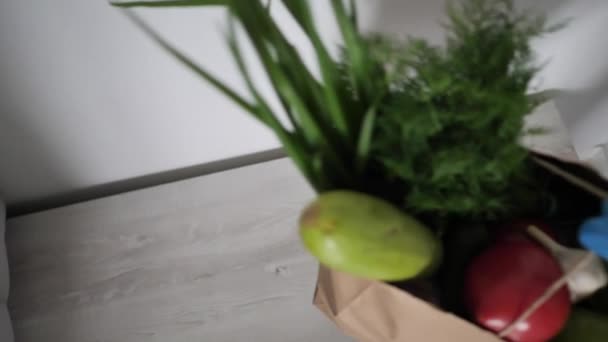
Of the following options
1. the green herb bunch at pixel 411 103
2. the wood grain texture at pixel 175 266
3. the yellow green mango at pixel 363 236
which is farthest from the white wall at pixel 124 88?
the yellow green mango at pixel 363 236

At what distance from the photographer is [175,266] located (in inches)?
31.0

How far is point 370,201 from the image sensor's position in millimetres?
417

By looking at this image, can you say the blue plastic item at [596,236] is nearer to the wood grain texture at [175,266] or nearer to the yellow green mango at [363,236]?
the yellow green mango at [363,236]

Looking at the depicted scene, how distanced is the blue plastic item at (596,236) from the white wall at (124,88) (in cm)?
38

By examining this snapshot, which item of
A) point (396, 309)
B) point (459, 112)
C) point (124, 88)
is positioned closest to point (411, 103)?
point (459, 112)

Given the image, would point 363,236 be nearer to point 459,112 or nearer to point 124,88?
point 459,112

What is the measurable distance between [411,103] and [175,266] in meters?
0.47

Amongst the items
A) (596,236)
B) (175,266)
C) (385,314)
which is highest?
(596,236)

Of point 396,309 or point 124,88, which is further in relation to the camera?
point 124,88

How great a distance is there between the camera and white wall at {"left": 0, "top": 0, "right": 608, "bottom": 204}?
2.18 ft

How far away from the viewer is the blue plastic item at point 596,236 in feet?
1.45

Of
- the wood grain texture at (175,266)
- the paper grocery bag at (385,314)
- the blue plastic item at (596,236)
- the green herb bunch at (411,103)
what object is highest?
the green herb bunch at (411,103)

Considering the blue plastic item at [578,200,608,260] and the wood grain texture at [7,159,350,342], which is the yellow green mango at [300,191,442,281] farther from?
the wood grain texture at [7,159,350,342]

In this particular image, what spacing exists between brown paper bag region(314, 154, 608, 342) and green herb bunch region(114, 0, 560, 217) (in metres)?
0.07
